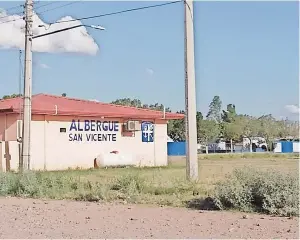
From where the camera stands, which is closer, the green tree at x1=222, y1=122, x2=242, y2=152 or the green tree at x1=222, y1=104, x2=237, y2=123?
the green tree at x1=222, y1=122, x2=242, y2=152

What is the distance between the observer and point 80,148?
34.3 meters

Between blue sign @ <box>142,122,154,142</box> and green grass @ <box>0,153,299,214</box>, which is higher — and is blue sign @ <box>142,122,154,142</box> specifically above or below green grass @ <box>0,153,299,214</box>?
above

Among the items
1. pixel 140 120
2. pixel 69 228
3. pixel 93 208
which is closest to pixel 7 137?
pixel 140 120

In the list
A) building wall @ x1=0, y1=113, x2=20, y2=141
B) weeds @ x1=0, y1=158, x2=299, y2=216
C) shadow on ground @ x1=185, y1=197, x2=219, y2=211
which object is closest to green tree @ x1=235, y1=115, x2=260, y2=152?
building wall @ x1=0, y1=113, x2=20, y2=141

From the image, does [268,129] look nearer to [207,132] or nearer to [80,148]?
[207,132]

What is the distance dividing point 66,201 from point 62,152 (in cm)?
1700

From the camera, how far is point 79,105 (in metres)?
37.1

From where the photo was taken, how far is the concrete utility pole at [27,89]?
2172 centimetres

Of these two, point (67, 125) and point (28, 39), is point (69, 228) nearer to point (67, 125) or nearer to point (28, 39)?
point (28, 39)

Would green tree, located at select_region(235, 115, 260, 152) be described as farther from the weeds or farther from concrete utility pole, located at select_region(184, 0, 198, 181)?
the weeds

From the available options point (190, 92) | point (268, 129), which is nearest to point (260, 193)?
point (190, 92)

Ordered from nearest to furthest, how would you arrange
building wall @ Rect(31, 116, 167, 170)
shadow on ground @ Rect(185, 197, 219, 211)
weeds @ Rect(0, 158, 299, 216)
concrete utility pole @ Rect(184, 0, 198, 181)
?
1. weeds @ Rect(0, 158, 299, 216)
2. shadow on ground @ Rect(185, 197, 219, 211)
3. concrete utility pole @ Rect(184, 0, 198, 181)
4. building wall @ Rect(31, 116, 167, 170)

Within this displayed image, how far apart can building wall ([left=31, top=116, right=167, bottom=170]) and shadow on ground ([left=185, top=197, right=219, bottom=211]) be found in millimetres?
18151

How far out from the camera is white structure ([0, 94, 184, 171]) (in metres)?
→ 32.0
